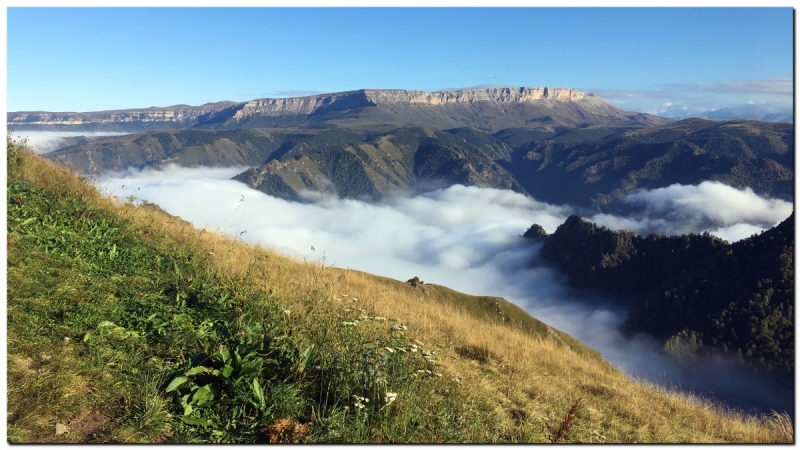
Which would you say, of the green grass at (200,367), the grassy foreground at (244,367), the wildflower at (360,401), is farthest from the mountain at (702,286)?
the wildflower at (360,401)

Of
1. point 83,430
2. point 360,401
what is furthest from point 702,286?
point 83,430

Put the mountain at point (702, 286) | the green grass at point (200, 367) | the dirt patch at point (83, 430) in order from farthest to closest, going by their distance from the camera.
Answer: the mountain at point (702, 286)
the green grass at point (200, 367)
the dirt patch at point (83, 430)

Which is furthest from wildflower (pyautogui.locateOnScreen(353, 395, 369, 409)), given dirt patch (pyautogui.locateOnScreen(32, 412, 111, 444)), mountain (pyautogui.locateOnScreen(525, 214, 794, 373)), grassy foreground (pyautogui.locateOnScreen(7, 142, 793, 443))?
mountain (pyautogui.locateOnScreen(525, 214, 794, 373))

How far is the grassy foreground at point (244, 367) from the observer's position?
397cm

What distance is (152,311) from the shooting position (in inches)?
227

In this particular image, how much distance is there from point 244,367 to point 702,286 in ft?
487

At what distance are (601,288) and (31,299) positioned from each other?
7219 inches

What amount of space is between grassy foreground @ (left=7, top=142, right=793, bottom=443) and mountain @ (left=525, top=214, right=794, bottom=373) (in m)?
105

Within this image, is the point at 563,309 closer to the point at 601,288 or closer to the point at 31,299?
the point at 601,288

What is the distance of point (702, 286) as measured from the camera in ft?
408

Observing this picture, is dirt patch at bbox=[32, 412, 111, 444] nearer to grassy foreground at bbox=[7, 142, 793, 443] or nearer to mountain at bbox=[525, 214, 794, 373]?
grassy foreground at bbox=[7, 142, 793, 443]

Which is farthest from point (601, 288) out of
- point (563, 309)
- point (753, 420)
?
point (753, 420)

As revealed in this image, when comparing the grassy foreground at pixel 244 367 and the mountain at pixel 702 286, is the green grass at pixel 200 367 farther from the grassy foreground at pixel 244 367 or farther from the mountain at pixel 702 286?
the mountain at pixel 702 286

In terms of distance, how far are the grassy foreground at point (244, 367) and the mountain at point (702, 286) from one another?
105 metres
